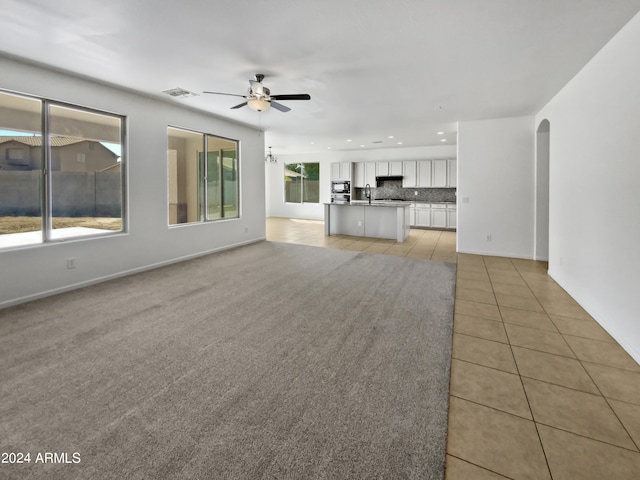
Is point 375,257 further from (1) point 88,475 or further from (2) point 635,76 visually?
(1) point 88,475

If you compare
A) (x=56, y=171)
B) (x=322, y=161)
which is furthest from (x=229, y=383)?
(x=322, y=161)

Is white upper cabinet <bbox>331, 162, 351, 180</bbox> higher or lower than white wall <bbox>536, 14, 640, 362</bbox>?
higher

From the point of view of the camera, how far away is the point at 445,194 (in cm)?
999

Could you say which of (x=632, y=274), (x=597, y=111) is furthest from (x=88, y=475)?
(x=597, y=111)

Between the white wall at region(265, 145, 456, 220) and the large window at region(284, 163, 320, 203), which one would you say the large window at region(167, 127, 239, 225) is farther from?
the large window at region(284, 163, 320, 203)

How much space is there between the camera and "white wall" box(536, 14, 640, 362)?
2.46m

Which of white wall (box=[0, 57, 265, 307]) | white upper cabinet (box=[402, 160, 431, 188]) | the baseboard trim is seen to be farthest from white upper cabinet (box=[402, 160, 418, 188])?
the baseboard trim

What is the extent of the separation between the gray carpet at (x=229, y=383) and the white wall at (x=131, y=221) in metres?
0.39

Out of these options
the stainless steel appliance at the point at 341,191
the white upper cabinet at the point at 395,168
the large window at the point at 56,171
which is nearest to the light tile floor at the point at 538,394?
the large window at the point at 56,171

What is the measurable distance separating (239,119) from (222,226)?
226 cm

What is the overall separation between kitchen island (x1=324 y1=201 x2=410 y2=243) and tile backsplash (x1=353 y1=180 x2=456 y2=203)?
101 inches

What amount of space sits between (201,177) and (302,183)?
6704mm

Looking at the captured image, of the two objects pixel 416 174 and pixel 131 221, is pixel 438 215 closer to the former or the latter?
pixel 416 174

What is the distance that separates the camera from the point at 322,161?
1181 centimetres
